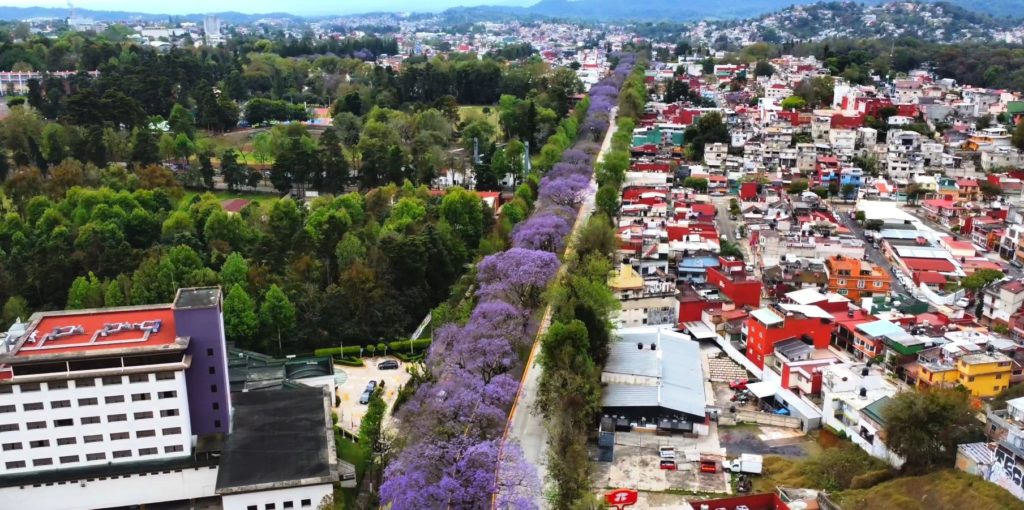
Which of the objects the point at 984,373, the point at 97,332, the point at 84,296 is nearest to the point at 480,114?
the point at 84,296

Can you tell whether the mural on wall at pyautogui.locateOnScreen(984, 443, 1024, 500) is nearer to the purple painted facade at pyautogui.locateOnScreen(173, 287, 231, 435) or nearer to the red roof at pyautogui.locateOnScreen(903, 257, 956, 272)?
the red roof at pyautogui.locateOnScreen(903, 257, 956, 272)

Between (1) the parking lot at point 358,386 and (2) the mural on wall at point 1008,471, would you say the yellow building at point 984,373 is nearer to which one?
(2) the mural on wall at point 1008,471

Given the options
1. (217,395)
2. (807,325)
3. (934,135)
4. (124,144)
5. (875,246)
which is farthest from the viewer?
(934,135)

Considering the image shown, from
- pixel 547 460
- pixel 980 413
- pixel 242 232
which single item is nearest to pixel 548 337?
pixel 547 460

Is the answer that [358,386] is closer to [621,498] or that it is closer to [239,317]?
[239,317]

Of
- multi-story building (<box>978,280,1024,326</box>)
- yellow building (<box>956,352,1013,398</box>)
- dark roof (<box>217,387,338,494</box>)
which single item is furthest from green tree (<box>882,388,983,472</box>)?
dark roof (<box>217,387,338,494</box>)

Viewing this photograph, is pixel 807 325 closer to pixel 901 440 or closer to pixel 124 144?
pixel 901 440
